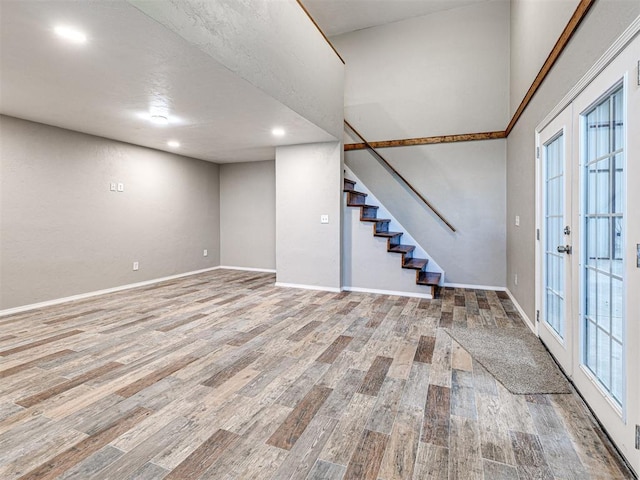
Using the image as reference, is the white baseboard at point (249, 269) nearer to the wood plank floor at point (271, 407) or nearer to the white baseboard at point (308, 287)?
the white baseboard at point (308, 287)

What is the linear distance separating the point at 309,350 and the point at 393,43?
5.63m

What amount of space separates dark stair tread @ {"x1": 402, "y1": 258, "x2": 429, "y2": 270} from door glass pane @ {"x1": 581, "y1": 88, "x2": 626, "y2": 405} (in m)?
2.66

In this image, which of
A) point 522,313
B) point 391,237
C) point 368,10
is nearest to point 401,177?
point 391,237

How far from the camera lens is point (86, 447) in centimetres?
162

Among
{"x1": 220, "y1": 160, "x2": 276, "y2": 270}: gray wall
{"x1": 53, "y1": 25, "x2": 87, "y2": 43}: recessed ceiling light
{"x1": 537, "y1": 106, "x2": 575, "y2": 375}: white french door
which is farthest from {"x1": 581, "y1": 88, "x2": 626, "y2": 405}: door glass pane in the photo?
{"x1": 220, "y1": 160, "x2": 276, "y2": 270}: gray wall

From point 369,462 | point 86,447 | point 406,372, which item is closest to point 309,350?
point 406,372

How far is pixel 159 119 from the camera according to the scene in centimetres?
394

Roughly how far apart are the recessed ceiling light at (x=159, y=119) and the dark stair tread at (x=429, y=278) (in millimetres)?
3985

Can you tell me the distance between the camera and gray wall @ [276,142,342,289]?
5016mm

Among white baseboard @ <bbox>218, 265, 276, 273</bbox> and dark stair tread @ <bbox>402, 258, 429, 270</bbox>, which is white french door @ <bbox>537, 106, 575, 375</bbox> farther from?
white baseboard @ <bbox>218, 265, 276, 273</bbox>

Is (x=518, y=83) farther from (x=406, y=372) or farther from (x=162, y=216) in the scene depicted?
(x=162, y=216)

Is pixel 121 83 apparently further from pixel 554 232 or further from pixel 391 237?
pixel 554 232

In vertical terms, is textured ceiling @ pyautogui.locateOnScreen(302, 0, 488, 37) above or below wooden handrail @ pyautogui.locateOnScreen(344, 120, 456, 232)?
above

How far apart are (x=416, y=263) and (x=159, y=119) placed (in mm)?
4063
